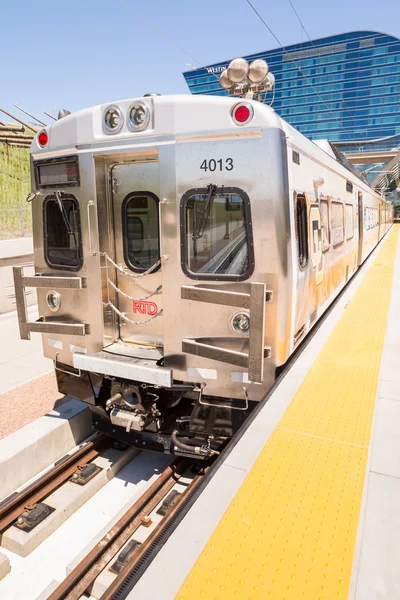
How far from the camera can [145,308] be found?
489cm

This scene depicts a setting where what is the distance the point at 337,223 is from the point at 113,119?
15.2 feet

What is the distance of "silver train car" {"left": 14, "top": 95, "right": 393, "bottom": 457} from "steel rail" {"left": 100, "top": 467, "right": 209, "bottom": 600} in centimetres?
47

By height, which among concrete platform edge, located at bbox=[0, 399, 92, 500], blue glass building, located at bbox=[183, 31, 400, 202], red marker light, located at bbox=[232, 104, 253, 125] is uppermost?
blue glass building, located at bbox=[183, 31, 400, 202]

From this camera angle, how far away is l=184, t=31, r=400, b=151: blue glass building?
93188 mm

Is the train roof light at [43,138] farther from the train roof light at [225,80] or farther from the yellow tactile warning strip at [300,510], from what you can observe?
the yellow tactile warning strip at [300,510]

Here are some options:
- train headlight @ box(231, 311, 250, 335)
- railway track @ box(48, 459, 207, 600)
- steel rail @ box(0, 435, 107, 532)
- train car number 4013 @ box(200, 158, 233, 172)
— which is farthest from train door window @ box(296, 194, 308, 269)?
steel rail @ box(0, 435, 107, 532)

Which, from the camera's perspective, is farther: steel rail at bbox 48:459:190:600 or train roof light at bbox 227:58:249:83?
train roof light at bbox 227:58:249:83

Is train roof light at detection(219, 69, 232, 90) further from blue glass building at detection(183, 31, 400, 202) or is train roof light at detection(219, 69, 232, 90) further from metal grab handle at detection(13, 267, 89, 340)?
blue glass building at detection(183, 31, 400, 202)

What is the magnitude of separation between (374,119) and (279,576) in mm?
106094

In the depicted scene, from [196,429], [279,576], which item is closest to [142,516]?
[196,429]

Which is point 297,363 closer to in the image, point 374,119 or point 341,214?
point 341,214

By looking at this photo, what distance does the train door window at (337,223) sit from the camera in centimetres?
718

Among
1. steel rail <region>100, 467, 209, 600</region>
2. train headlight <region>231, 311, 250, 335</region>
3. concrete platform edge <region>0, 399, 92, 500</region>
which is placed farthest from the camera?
concrete platform edge <region>0, 399, 92, 500</region>

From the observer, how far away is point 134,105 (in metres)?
4.26
